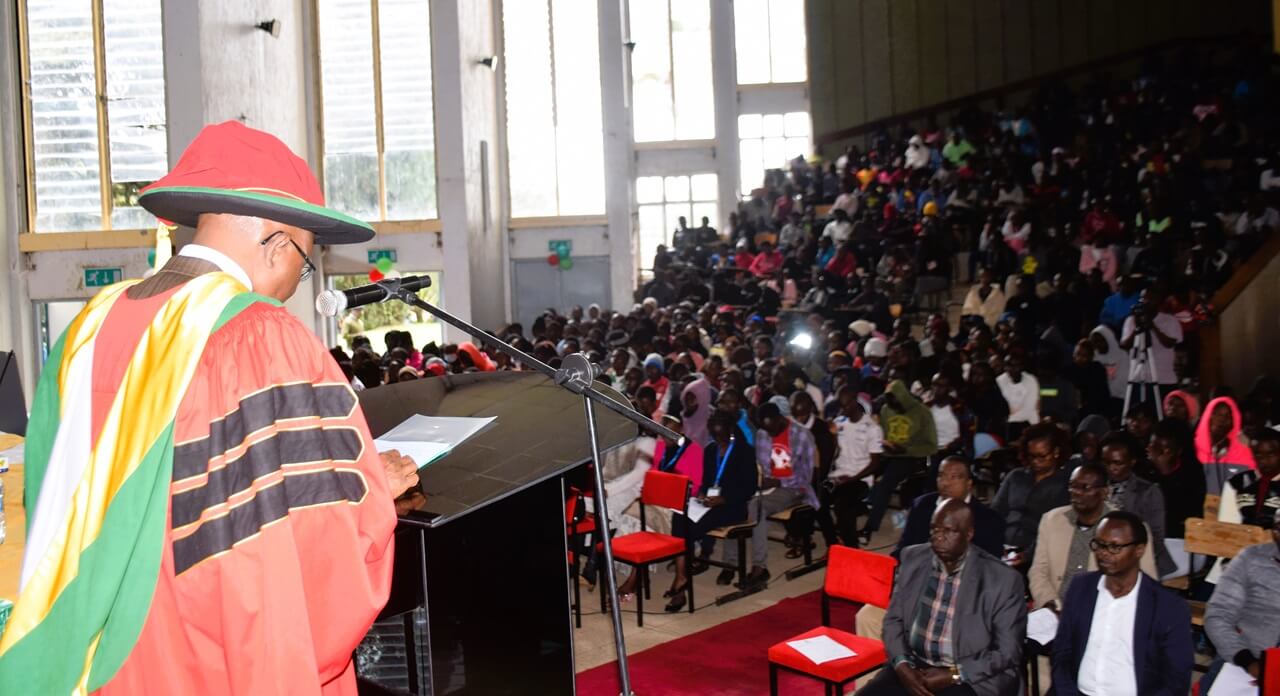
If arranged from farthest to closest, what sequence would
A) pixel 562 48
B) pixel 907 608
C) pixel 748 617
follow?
pixel 562 48 < pixel 748 617 < pixel 907 608

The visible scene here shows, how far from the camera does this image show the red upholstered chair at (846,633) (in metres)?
4.73

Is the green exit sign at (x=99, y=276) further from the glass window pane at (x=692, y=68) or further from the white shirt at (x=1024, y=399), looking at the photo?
the glass window pane at (x=692, y=68)

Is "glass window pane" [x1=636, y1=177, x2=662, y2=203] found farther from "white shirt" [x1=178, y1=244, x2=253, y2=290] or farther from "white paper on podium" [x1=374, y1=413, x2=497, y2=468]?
"white shirt" [x1=178, y1=244, x2=253, y2=290]

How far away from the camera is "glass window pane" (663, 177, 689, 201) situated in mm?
23516

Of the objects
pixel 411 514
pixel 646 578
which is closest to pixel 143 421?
pixel 411 514

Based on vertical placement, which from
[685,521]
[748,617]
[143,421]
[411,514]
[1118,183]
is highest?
[1118,183]

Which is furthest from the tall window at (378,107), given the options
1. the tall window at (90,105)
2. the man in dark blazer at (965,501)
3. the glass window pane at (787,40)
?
the man in dark blazer at (965,501)

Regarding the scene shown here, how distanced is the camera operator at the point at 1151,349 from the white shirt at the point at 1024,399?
114 centimetres

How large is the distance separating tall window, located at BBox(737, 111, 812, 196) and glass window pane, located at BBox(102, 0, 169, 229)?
→ 12672 mm

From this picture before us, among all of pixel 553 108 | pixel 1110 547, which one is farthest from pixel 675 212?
pixel 1110 547

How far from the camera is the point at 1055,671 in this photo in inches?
171

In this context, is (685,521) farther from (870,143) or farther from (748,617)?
(870,143)

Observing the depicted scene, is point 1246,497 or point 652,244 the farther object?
point 652,244

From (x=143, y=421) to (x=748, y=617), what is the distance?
18.3 ft
